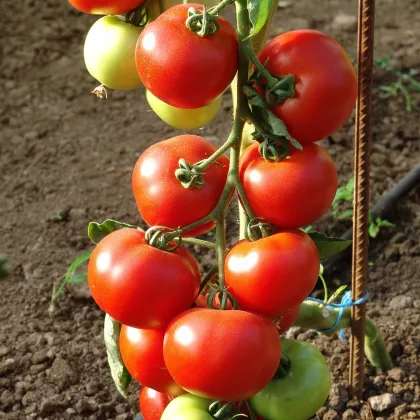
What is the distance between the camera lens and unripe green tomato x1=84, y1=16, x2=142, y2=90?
1165 mm

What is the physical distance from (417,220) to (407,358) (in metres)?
0.55

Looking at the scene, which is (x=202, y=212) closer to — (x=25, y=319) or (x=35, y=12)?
(x=25, y=319)

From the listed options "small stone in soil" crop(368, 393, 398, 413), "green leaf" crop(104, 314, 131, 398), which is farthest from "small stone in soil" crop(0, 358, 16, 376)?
"small stone in soil" crop(368, 393, 398, 413)

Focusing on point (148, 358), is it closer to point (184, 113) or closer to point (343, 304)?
point (184, 113)

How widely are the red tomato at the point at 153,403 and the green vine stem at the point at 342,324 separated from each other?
0.35 m

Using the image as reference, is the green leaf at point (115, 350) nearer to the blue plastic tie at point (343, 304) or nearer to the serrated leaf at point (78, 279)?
the blue plastic tie at point (343, 304)

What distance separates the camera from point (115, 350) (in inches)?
50.8

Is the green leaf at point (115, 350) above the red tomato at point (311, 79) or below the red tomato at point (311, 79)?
below

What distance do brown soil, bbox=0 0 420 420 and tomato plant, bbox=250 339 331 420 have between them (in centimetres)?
37

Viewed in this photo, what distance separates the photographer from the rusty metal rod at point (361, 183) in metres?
1.29

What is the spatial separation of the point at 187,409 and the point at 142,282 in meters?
0.22

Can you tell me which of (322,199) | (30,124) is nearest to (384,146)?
(30,124)

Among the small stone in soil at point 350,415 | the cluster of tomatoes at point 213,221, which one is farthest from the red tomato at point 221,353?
the small stone in soil at point 350,415

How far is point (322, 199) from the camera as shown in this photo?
1.07 metres
